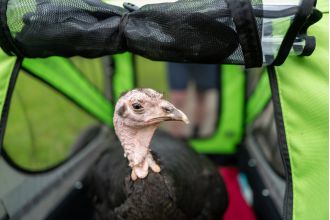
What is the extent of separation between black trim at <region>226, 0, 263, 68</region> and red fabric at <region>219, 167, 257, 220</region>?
1369mm

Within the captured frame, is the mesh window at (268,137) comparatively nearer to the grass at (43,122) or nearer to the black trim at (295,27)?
the grass at (43,122)

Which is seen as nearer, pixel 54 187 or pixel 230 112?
pixel 54 187

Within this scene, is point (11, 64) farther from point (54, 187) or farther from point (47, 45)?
point (54, 187)

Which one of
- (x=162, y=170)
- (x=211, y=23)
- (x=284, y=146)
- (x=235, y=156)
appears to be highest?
(x=211, y=23)

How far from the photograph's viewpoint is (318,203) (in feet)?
4.19

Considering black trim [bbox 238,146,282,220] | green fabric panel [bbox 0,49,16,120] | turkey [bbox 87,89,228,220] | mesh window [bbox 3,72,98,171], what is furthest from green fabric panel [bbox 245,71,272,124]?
green fabric panel [bbox 0,49,16,120]

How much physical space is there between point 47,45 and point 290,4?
77cm

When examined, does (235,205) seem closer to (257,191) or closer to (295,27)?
(257,191)

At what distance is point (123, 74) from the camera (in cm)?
246

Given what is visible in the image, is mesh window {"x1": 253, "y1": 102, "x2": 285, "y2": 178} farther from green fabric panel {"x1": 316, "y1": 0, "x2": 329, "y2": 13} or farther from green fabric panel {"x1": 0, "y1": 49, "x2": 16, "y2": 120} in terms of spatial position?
green fabric panel {"x1": 0, "y1": 49, "x2": 16, "y2": 120}

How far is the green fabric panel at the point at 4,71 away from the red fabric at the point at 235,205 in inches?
56.1

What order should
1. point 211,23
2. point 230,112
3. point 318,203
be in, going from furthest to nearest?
1. point 230,112
2. point 318,203
3. point 211,23

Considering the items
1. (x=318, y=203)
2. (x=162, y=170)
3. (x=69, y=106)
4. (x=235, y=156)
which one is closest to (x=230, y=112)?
(x=235, y=156)

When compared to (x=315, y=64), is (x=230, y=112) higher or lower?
lower
